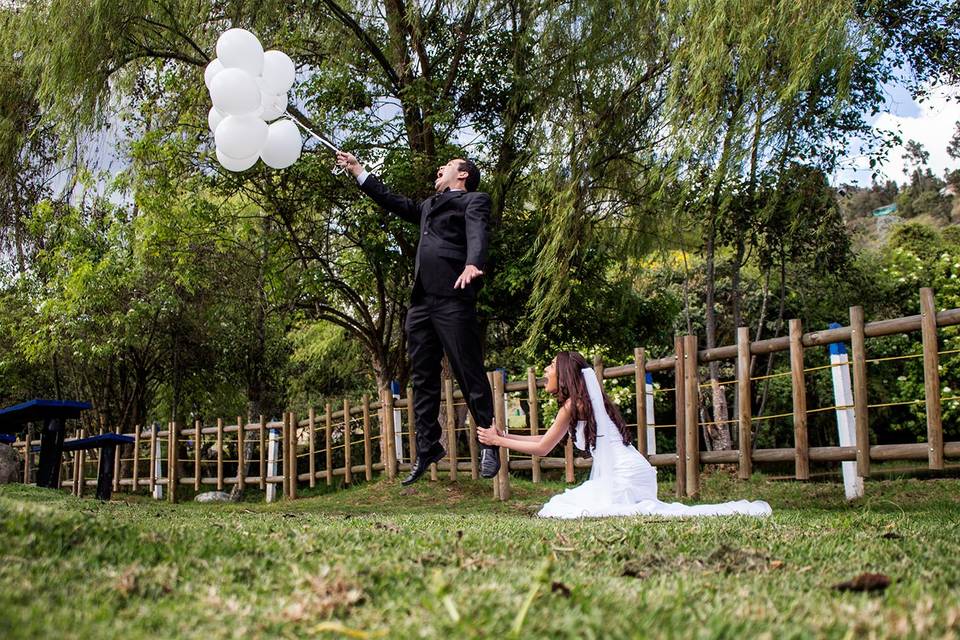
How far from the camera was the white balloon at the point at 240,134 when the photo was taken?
489 centimetres

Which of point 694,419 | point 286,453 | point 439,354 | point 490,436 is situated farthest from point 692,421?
point 286,453

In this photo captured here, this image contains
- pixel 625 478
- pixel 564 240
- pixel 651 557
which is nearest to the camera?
pixel 651 557

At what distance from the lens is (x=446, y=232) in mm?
4793

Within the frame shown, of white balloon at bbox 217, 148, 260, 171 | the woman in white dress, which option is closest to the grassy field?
the woman in white dress

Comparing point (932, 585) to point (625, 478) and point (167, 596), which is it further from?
point (625, 478)

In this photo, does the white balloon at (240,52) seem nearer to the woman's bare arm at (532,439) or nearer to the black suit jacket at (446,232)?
the black suit jacket at (446,232)

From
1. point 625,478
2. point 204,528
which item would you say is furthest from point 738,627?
point 625,478

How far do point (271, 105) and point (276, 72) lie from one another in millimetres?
206

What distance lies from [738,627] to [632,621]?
0.20 meters

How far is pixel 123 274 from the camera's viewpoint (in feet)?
44.8

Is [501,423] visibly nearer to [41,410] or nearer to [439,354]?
[439,354]

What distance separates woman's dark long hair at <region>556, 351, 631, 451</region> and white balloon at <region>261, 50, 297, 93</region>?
2.54m

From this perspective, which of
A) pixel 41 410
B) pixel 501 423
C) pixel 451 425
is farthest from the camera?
pixel 451 425

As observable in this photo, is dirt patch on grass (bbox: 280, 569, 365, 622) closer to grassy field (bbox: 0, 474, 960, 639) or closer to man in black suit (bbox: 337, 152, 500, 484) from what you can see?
grassy field (bbox: 0, 474, 960, 639)
